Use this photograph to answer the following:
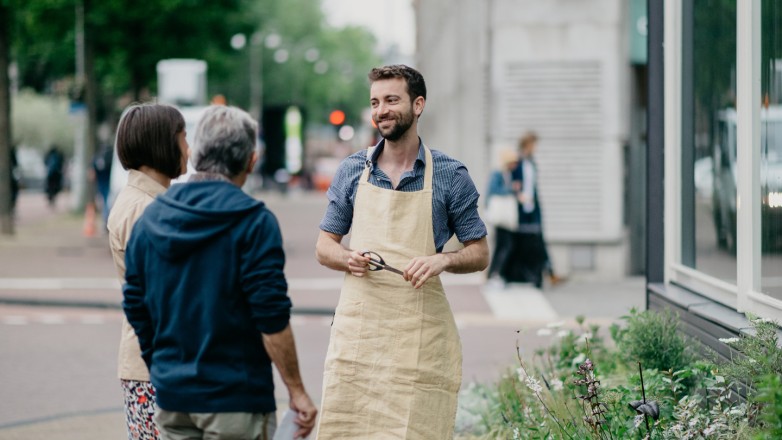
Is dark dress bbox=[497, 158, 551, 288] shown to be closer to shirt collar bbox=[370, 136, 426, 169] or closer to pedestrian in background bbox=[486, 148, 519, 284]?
pedestrian in background bbox=[486, 148, 519, 284]

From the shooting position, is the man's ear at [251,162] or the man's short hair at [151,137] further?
the man's short hair at [151,137]

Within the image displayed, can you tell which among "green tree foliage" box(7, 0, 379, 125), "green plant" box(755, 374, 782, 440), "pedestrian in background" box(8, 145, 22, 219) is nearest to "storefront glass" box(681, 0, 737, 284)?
"green plant" box(755, 374, 782, 440)

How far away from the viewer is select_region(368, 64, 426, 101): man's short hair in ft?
13.4

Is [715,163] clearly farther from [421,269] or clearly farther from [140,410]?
[140,410]

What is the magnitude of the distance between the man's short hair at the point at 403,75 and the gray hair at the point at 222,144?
66 centimetres

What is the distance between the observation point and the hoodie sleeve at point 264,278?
11.1 ft

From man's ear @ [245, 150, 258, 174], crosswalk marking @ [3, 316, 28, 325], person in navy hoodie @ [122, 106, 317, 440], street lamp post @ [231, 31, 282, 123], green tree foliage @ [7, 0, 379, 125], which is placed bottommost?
crosswalk marking @ [3, 316, 28, 325]

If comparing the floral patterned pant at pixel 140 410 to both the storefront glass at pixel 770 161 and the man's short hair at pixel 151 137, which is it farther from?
the storefront glass at pixel 770 161

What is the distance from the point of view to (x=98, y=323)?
1214cm

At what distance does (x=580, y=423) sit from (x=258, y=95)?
212 feet

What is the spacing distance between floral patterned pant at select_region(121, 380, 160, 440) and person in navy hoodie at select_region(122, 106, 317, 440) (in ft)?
1.72

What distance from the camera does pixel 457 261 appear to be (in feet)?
13.3

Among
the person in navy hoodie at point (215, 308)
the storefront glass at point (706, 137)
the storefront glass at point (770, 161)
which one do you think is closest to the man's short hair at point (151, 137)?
the person in navy hoodie at point (215, 308)

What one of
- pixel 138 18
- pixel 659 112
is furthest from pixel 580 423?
pixel 138 18
